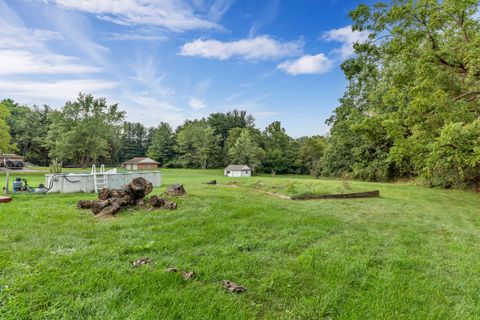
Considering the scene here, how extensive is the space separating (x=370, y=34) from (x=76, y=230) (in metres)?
11.4

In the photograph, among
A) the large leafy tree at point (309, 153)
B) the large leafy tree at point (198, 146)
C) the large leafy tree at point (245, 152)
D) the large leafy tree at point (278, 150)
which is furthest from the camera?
the large leafy tree at point (198, 146)

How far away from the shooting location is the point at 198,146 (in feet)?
161

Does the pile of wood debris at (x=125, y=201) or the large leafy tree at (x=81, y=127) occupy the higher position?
the large leafy tree at (x=81, y=127)

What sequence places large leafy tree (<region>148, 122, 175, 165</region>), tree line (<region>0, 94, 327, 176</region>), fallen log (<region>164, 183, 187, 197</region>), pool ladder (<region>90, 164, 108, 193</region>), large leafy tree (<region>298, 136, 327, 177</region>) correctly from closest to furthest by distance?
fallen log (<region>164, 183, 187, 197</region>) < pool ladder (<region>90, 164, 108, 193</region>) < tree line (<region>0, 94, 327, 176</region>) < large leafy tree (<region>298, 136, 327, 177</region>) < large leafy tree (<region>148, 122, 175, 165</region>)

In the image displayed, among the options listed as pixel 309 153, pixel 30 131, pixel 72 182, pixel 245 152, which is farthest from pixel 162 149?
pixel 72 182

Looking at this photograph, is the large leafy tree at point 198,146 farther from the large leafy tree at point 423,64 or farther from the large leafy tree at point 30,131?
the large leafy tree at point 423,64

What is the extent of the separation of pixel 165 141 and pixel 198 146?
31.9 feet

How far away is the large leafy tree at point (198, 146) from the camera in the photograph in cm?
4878

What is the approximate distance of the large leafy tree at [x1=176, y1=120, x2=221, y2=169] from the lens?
1921 inches

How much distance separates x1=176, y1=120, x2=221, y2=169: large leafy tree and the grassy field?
143ft

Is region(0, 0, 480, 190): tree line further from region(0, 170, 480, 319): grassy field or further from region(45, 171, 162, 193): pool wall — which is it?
region(45, 171, 162, 193): pool wall

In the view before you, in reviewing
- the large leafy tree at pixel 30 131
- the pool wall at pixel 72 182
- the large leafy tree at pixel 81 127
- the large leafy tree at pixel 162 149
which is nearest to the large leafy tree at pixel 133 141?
the large leafy tree at pixel 162 149

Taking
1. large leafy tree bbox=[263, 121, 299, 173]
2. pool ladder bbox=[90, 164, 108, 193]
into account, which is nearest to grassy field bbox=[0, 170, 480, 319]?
pool ladder bbox=[90, 164, 108, 193]

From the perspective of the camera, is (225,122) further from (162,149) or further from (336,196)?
(336,196)
